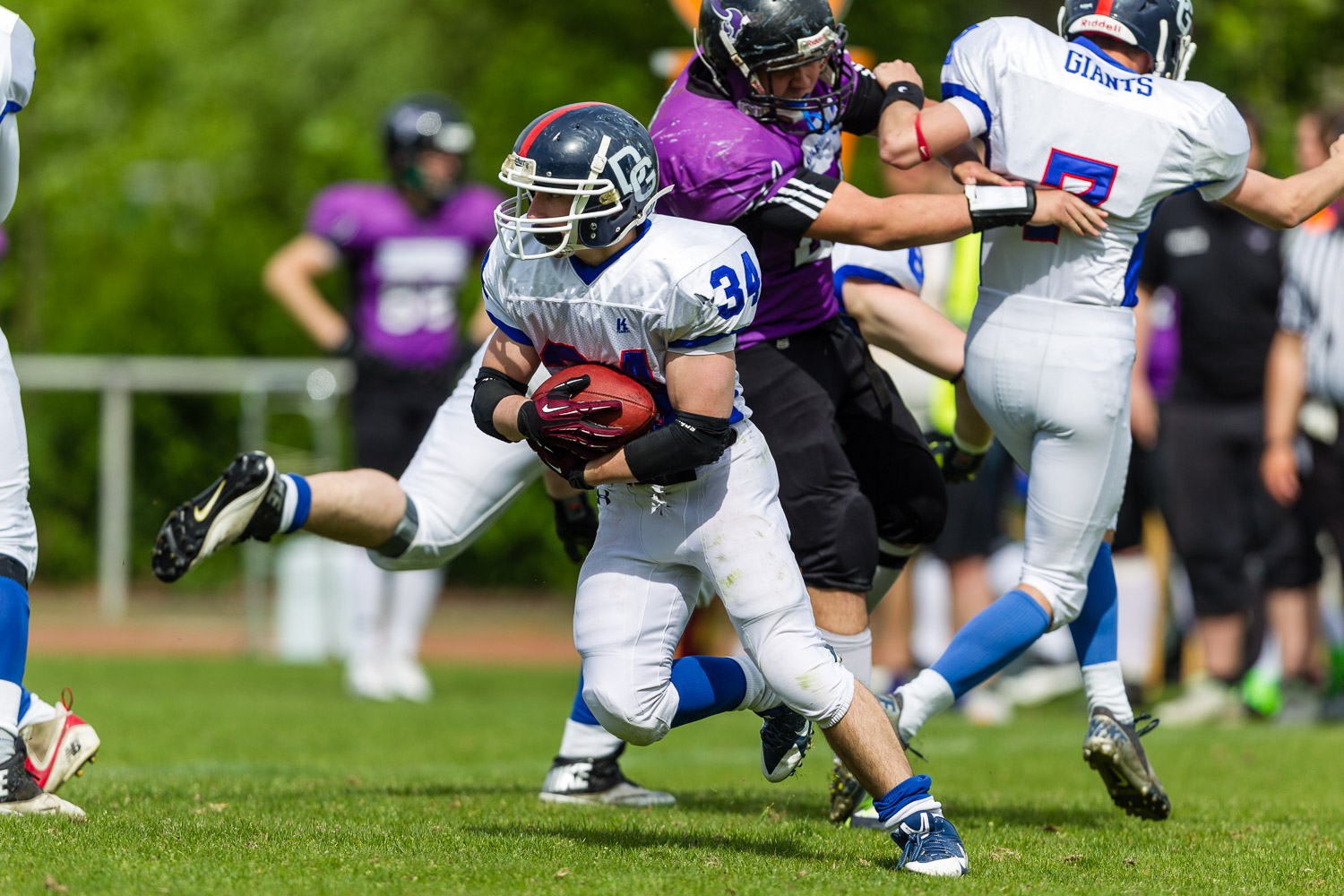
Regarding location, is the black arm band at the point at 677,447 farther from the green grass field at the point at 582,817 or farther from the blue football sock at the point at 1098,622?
the blue football sock at the point at 1098,622

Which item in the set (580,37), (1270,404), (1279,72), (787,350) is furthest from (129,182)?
(787,350)

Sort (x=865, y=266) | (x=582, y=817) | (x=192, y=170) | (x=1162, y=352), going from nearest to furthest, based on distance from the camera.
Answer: (x=582, y=817), (x=865, y=266), (x=1162, y=352), (x=192, y=170)

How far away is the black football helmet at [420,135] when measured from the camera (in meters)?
8.12

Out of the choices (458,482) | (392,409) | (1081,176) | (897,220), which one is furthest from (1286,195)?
(392,409)

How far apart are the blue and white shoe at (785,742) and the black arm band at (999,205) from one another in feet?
4.10

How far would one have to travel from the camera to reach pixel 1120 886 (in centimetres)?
342

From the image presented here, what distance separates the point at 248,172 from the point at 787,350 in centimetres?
2075

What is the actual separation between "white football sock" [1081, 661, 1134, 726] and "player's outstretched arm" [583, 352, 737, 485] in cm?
155

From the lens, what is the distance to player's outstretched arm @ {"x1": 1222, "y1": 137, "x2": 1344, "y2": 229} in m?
4.23

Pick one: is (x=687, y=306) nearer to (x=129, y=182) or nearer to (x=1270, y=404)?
(x=1270, y=404)

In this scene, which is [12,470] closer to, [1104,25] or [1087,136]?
[1087,136]

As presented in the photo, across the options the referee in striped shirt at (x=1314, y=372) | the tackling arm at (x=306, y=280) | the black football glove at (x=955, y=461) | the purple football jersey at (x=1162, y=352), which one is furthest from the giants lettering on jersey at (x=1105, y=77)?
the tackling arm at (x=306, y=280)

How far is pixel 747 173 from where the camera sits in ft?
12.9

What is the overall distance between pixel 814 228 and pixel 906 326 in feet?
2.73
